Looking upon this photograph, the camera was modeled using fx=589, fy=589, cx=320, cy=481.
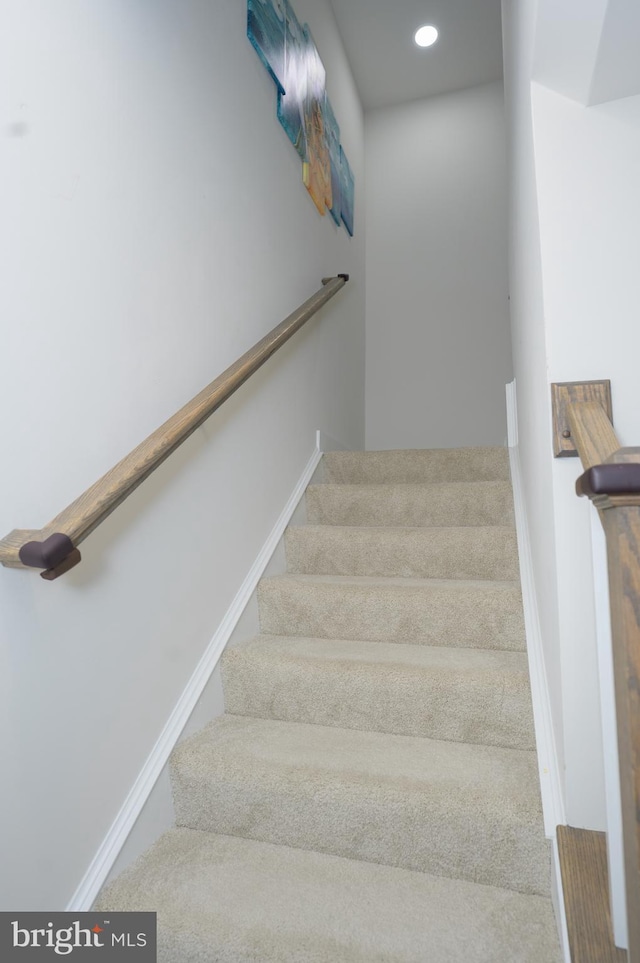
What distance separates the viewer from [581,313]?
108 cm

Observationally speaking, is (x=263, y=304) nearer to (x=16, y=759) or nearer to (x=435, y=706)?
(x=435, y=706)

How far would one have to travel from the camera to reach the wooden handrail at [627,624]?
626 mm

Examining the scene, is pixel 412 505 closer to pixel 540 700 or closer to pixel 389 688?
pixel 389 688

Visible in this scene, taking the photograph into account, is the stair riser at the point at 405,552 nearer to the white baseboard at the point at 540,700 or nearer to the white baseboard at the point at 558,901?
the white baseboard at the point at 540,700

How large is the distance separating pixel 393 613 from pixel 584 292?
1041 mm

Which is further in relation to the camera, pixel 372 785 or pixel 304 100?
pixel 304 100

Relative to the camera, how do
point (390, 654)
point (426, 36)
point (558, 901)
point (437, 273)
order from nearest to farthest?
point (558, 901) → point (390, 654) → point (426, 36) → point (437, 273)

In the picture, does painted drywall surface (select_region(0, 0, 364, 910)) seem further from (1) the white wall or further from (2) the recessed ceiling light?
(2) the recessed ceiling light

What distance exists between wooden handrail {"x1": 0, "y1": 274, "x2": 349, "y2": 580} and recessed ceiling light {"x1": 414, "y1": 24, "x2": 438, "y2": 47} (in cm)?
281

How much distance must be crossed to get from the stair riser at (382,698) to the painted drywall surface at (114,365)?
21cm

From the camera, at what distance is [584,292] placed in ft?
3.55

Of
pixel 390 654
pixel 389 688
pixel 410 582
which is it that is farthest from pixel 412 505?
pixel 389 688

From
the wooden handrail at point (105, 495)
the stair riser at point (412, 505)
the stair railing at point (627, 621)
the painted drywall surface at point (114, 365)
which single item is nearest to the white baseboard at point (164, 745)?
the painted drywall surface at point (114, 365)

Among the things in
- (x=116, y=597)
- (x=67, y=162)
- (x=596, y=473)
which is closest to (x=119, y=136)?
(x=67, y=162)
